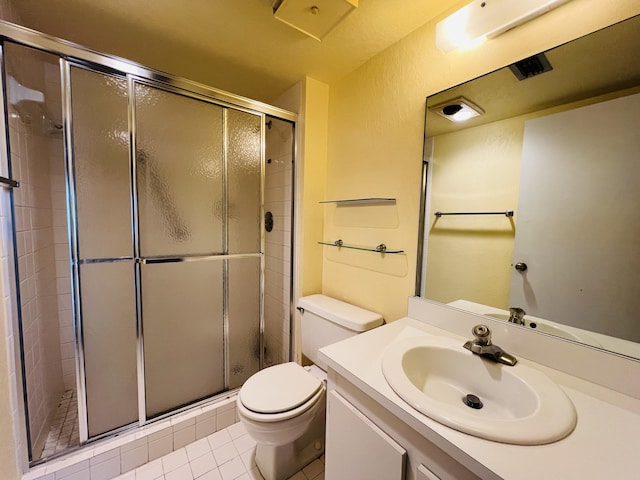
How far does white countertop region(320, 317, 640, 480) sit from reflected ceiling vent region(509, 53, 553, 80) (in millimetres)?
1026

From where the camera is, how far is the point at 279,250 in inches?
79.3

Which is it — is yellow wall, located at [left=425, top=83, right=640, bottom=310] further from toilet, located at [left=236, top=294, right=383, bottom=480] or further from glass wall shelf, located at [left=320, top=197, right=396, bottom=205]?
toilet, located at [left=236, top=294, right=383, bottom=480]

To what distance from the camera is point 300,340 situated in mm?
1837

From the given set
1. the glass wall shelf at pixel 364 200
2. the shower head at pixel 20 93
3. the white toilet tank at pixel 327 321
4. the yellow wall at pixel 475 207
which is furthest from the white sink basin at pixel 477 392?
the shower head at pixel 20 93

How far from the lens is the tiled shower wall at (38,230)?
3.84ft

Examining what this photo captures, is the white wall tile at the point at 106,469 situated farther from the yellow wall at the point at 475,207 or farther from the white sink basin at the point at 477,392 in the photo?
the yellow wall at the point at 475,207

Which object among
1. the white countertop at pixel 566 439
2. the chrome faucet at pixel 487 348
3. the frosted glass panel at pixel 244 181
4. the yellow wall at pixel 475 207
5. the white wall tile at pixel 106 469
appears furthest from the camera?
the frosted glass panel at pixel 244 181

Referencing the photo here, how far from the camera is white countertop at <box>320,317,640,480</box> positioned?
51 cm

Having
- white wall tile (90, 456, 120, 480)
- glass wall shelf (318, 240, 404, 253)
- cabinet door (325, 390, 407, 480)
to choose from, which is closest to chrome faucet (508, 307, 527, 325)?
glass wall shelf (318, 240, 404, 253)

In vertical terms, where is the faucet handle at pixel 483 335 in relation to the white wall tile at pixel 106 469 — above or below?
above

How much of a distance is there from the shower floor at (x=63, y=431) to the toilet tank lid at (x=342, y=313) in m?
1.32

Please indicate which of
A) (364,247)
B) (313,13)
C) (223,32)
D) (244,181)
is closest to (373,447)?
(364,247)

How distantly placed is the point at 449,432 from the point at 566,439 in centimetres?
26

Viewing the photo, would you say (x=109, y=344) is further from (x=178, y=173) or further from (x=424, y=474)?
(x=424, y=474)
